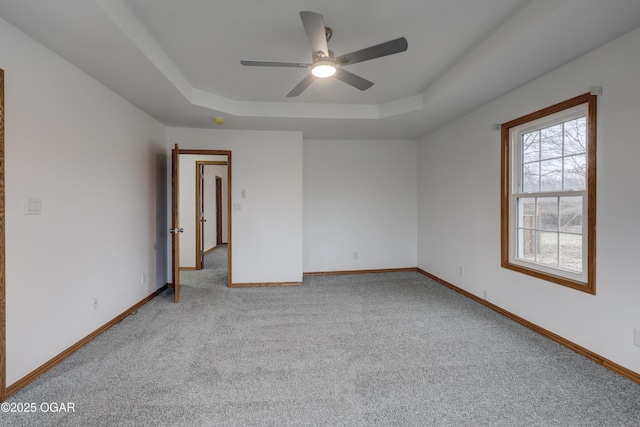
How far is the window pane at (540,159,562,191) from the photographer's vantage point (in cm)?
263

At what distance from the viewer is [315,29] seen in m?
1.77

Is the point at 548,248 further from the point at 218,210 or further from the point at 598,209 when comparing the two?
the point at 218,210

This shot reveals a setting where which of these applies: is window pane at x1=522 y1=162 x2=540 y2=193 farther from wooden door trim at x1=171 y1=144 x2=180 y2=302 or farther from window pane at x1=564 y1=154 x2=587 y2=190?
wooden door trim at x1=171 y1=144 x2=180 y2=302

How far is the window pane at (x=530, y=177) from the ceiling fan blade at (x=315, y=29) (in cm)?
230

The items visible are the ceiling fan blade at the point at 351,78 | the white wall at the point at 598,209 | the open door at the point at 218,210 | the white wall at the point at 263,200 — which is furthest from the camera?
the open door at the point at 218,210

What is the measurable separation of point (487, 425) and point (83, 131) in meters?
3.56

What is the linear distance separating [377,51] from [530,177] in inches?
82.9

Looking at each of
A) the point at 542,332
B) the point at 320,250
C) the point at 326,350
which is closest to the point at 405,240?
the point at 320,250

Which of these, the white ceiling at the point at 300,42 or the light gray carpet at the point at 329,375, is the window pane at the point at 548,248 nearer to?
the light gray carpet at the point at 329,375

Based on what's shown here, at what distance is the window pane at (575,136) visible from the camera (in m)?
2.39

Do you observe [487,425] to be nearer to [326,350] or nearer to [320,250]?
[326,350]

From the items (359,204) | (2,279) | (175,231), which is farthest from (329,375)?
(359,204)

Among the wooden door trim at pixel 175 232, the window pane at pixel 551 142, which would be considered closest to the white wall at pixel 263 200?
the wooden door trim at pixel 175 232

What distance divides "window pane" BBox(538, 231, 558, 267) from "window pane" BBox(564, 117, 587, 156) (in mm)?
742
